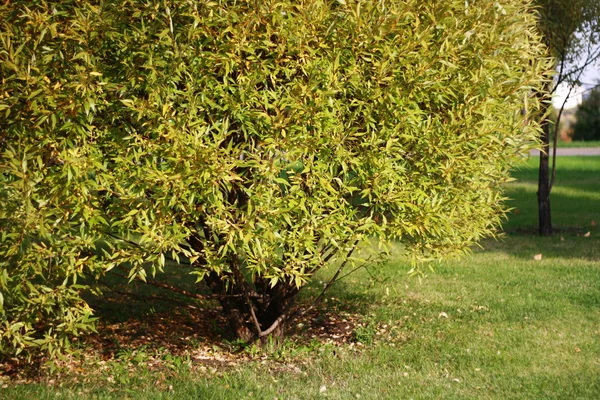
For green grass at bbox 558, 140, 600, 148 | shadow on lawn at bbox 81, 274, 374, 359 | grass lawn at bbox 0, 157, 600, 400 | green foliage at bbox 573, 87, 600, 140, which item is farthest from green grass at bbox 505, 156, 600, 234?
green foliage at bbox 573, 87, 600, 140

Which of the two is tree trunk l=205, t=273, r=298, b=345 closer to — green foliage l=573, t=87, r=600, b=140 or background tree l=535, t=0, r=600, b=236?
background tree l=535, t=0, r=600, b=236

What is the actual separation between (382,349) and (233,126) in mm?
2163

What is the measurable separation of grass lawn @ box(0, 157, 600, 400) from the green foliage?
97.6ft

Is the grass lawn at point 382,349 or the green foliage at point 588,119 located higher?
the green foliage at point 588,119

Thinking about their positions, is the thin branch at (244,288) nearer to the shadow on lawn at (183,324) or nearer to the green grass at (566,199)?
the shadow on lawn at (183,324)

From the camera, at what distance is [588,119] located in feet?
120

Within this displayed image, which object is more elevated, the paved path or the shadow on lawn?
the paved path

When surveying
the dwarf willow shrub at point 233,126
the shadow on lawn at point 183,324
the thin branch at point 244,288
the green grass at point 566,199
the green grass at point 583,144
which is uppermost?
the dwarf willow shrub at point 233,126

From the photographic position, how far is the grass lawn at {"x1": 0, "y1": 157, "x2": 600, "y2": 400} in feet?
15.6

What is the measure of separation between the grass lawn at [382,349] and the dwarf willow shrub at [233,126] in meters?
0.73

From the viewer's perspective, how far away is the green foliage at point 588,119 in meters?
35.5

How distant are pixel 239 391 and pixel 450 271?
470cm

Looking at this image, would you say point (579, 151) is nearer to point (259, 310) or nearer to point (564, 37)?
point (564, 37)

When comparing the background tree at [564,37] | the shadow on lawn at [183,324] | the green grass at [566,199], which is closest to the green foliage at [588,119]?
the green grass at [566,199]
